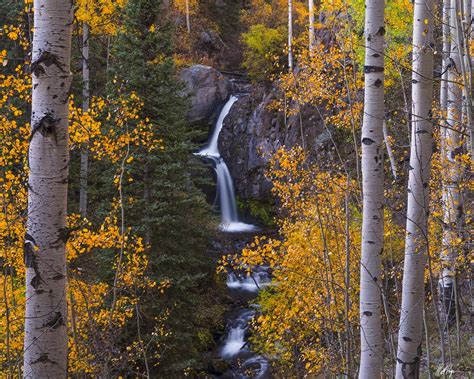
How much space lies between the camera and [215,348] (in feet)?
38.2

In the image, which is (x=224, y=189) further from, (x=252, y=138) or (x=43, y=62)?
(x=43, y=62)

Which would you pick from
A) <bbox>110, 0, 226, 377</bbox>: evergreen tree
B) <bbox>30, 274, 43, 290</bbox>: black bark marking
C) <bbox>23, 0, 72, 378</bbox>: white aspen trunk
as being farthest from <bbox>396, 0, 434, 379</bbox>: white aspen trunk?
<bbox>110, 0, 226, 377</bbox>: evergreen tree

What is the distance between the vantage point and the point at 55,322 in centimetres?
211

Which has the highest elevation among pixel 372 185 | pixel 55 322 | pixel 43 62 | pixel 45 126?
pixel 43 62

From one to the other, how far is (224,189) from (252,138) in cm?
250

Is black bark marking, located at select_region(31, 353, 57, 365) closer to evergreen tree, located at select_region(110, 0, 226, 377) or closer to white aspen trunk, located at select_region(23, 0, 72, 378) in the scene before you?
white aspen trunk, located at select_region(23, 0, 72, 378)

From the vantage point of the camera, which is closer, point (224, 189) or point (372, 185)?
point (372, 185)

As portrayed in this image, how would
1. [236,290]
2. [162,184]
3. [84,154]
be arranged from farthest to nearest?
[236,290] → [84,154] → [162,184]

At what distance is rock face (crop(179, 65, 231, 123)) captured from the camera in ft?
69.9

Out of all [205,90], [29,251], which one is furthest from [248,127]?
[29,251]

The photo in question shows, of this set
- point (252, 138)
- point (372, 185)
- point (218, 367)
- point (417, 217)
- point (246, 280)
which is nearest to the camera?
point (372, 185)

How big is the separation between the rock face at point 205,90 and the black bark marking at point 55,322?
19218 millimetres

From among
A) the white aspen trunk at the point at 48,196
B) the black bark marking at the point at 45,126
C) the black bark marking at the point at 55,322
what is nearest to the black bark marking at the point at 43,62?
the white aspen trunk at the point at 48,196

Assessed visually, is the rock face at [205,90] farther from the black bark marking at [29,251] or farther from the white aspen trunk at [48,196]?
the black bark marking at [29,251]
